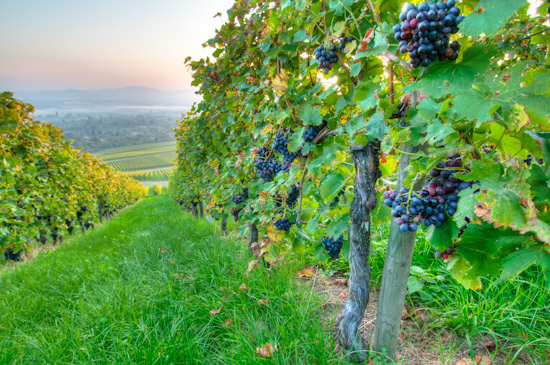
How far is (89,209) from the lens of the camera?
10.0m

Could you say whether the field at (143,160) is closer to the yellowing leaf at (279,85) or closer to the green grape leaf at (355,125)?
the yellowing leaf at (279,85)

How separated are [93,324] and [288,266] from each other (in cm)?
184

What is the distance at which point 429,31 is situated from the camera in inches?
31.3

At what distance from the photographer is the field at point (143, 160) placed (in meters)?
78.3

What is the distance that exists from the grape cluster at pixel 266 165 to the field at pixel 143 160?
75.5m

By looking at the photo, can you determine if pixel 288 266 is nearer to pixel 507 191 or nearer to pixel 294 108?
pixel 294 108

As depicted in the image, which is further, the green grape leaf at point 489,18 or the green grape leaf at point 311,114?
the green grape leaf at point 311,114

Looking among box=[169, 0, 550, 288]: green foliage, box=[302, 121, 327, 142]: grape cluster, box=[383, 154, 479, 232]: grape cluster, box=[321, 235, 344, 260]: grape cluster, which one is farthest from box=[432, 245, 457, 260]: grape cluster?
box=[302, 121, 327, 142]: grape cluster

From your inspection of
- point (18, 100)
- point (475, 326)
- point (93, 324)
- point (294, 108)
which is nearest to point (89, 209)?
point (18, 100)

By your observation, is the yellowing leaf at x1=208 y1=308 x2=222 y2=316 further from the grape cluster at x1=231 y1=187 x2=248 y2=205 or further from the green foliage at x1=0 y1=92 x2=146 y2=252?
the green foliage at x1=0 y1=92 x2=146 y2=252

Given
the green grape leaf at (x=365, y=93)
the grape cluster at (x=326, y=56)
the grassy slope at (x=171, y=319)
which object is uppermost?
the grape cluster at (x=326, y=56)

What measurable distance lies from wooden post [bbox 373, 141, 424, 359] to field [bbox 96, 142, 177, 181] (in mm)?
76686

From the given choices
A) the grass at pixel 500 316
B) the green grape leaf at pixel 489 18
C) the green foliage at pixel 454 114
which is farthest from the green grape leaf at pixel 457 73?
the grass at pixel 500 316

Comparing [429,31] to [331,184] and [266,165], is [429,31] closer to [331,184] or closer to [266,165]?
[331,184]
